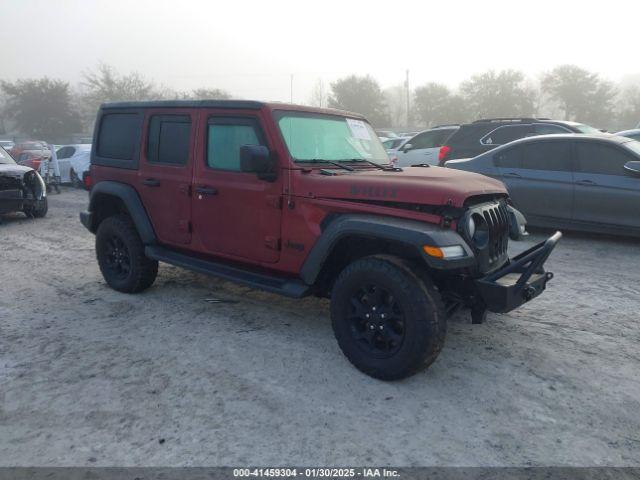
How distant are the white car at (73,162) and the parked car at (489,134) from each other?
11.1 metres

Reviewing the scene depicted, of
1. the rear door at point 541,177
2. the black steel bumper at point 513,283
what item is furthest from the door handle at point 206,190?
the rear door at point 541,177

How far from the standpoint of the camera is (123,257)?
5293 millimetres

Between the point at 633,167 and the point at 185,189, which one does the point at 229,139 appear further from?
the point at 633,167

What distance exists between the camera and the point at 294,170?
12.7ft

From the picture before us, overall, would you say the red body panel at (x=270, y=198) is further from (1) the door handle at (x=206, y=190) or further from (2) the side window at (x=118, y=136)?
(2) the side window at (x=118, y=136)

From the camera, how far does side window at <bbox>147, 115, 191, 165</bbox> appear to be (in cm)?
463

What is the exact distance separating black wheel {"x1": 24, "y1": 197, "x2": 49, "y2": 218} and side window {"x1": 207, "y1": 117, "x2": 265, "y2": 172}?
282 inches

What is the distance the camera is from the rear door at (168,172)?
460 centimetres

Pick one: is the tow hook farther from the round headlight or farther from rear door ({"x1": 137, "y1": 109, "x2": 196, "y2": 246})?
rear door ({"x1": 137, "y1": 109, "x2": 196, "y2": 246})

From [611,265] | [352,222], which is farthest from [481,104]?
[352,222]

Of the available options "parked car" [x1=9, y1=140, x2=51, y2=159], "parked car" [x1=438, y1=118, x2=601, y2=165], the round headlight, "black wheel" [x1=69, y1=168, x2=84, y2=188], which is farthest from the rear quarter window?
"parked car" [x1=9, y1=140, x2=51, y2=159]

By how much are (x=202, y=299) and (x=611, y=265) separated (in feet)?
15.7

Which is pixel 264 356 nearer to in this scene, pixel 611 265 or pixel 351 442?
pixel 351 442

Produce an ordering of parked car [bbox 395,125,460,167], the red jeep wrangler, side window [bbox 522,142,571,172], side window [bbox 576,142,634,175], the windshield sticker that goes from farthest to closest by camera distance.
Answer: parked car [bbox 395,125,460,167] → side window [bbox 522,142,571,172] → side window [bbox 576,142,634,175] → the windshield sticker → the red jeep wrangler
